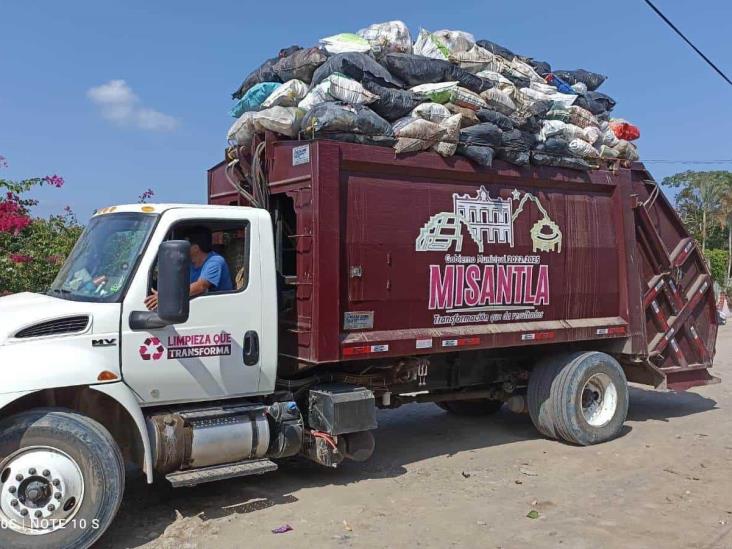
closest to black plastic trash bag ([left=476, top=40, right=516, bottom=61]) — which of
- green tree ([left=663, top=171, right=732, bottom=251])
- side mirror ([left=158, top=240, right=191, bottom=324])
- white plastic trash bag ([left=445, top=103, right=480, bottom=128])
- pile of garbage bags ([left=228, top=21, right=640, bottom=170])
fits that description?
pile of garbage bags ([left=228, top=21, right=640, bottom=170])

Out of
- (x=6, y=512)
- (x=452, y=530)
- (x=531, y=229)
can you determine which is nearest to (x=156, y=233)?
(x=6, y=512)

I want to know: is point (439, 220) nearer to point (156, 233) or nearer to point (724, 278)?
point (156, 233)

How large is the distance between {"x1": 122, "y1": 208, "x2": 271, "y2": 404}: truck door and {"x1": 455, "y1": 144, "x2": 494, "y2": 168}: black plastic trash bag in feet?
6.97

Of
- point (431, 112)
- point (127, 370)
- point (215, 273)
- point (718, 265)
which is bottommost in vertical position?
point (127, 370)

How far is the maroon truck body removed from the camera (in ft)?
19.3

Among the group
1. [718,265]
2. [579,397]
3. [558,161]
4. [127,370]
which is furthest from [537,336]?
[718,265]

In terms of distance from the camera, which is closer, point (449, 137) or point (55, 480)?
point (55, 480)

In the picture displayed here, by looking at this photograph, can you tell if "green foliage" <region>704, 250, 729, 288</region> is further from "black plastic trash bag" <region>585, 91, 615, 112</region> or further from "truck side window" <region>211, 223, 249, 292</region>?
"truck side window" <region>211, 223, 249, 292</region>

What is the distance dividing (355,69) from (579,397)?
4.09 meters

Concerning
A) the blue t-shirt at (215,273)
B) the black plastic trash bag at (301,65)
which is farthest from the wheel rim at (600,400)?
the black plastic trash bag at (301,65)

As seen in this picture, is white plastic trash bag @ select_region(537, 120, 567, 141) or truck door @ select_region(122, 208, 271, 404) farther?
white plastic trash bag @ select_region(537, 120, 567, 141)

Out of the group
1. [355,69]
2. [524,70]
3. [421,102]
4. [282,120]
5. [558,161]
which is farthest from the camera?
[524,70]

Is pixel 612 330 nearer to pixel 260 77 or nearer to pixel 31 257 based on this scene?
pixel 260 77

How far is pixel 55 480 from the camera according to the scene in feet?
14.8
